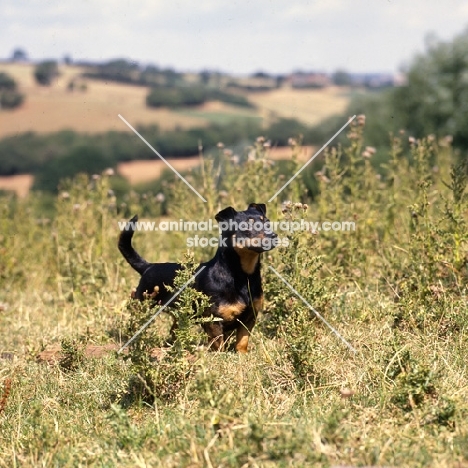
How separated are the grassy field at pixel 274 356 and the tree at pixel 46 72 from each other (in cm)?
1452

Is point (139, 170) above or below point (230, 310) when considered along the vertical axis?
above

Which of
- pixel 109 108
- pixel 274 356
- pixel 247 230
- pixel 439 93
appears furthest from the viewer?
pixel 439 93

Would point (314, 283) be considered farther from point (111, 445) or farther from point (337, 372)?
point (111, 445)

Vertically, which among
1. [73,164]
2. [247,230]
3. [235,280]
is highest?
[73,164]

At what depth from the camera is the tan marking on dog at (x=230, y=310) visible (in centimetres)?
515

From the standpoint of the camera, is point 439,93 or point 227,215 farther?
point 439,93

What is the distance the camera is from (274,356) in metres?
4.86

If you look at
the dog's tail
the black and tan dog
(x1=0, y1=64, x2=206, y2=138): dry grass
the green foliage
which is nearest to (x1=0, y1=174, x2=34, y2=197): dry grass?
the green foliage

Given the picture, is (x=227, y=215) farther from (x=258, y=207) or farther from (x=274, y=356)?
(x=274, y=356)

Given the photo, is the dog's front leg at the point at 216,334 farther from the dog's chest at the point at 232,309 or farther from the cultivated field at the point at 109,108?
the cultivated field at the point at 109,108

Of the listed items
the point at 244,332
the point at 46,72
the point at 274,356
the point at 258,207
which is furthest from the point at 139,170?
the point at 274,356

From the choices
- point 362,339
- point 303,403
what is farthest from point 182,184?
point 303,403

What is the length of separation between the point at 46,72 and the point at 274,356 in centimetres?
1934

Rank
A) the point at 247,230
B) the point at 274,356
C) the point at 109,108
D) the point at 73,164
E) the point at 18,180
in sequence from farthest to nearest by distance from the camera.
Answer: the point at 73,164, the point at 18,180, the point at 109,108, the point at 247,230, the point at 274,356
